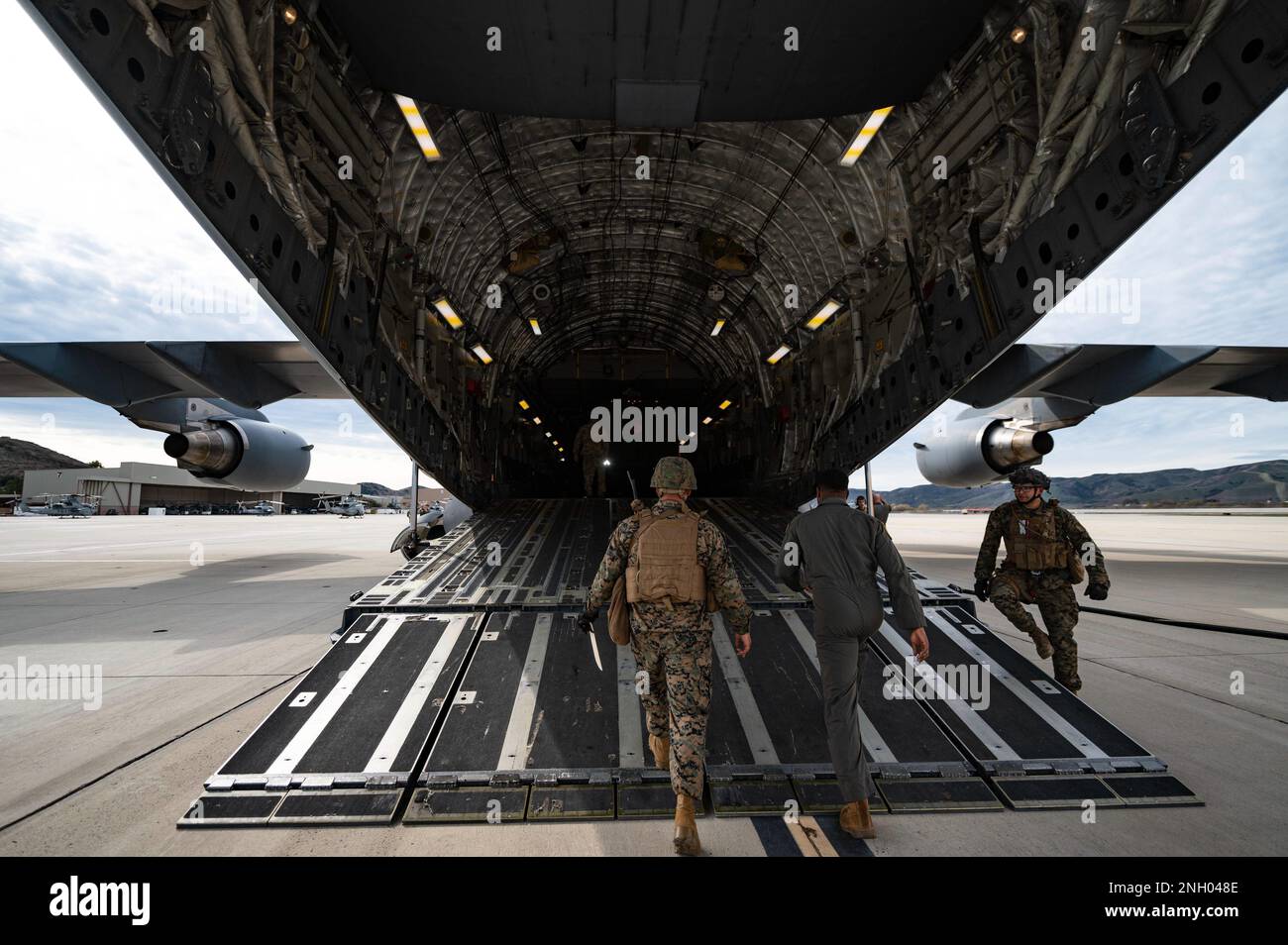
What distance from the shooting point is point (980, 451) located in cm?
1134

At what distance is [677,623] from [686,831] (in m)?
0.98

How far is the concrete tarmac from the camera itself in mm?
2699

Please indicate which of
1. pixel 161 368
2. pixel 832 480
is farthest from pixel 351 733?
pixel 161 368

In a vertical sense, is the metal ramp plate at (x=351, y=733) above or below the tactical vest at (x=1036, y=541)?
below

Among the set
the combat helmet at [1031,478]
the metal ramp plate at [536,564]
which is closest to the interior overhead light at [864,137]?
the combat helmet at [1031,478]

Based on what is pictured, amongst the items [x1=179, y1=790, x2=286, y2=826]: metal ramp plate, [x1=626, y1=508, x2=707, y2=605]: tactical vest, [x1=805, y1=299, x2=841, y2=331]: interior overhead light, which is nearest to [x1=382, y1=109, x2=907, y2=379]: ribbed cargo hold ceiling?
[x1=805, y1=299, x2=841, y2=331]: interior overhead light

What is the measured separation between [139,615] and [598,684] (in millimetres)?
7874

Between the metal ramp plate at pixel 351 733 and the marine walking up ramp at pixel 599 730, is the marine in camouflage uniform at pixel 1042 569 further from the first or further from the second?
the metal ramp plate at pixel 351 733

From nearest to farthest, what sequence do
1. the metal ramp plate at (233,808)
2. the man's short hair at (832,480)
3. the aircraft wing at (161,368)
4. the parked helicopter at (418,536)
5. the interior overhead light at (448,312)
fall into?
the metal ramp plate at (233,808) < the man's short hair at (832,480) < the interior overhead light at (448,312) < the parked helicopter at (418,536) < the aircraft wing at (161,368)

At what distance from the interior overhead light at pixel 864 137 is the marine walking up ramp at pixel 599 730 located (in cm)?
457

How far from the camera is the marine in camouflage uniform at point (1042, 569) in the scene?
4.36 metres

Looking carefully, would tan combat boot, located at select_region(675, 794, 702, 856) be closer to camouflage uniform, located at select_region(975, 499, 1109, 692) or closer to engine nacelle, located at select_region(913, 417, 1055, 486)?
camouflage uniform, located at select_region(975, 499, 1109, 692)

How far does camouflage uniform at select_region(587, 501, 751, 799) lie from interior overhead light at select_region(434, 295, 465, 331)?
5.21 metres
